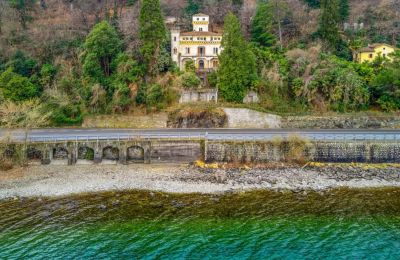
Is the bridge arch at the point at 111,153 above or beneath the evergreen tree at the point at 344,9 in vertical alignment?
beneath

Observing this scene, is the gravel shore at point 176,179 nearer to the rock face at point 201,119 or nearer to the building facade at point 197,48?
the rock face at point 201,119

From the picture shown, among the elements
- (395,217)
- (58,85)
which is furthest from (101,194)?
(58,85)

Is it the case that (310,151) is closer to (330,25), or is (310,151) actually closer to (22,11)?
(330,25)

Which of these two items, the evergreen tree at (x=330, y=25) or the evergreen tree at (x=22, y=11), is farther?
the evergreen tree at (x=22, y=11)

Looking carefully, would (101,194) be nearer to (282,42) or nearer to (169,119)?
(169,119)

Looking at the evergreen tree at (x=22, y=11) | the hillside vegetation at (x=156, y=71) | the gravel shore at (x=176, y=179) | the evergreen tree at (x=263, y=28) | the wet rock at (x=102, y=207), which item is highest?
the evergreen tree at (x=22, y=11)

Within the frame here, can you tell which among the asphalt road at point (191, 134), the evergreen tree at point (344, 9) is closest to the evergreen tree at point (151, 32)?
the asphalt road at point (191, 134)

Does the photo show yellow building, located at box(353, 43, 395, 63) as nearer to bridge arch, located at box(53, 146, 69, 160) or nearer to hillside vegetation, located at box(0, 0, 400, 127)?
hillside vegetation, located at box(0, 0, 400, 127)
